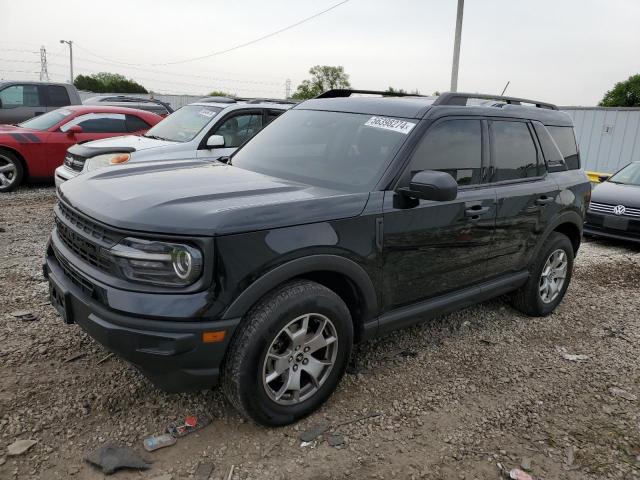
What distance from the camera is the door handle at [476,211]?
351cm

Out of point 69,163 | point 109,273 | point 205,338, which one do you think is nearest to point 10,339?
point 109,273

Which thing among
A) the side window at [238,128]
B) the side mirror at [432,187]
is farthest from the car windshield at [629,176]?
the side mirror at [432,187]

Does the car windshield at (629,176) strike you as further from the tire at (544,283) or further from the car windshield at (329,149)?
the car windshield at (329,149)

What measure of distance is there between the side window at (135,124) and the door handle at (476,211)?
7701 millimetres

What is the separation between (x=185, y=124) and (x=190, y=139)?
0.60 metres

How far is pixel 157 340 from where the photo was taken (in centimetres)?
236

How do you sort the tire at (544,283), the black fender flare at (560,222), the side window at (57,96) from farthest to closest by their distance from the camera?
the side window at (57,96), the tire at (544,283), the black fender flare at (560,222)

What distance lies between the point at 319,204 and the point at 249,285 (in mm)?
602

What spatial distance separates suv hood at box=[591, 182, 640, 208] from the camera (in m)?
7.65

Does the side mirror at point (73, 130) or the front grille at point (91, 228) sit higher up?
the side mirror at point (73, 130)

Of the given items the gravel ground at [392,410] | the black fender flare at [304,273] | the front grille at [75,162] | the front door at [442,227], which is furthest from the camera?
the front grille at [75,162]

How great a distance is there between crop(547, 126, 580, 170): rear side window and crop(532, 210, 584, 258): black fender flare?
1.45ft

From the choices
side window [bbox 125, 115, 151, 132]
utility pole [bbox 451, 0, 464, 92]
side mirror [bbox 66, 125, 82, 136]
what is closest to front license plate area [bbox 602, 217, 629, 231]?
side window [bbox 125, 115, 151, 132]

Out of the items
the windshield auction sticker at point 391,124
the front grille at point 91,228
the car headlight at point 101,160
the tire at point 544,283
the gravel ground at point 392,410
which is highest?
the windshield auction sticker at point 391,124
